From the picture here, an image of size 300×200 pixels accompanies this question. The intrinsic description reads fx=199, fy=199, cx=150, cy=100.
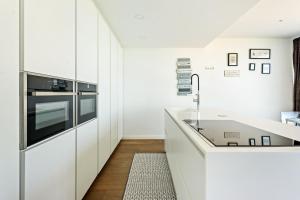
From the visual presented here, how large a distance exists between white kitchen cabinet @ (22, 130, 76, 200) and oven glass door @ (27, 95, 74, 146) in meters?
0.07

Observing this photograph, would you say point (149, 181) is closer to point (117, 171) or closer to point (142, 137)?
point (117, 171)

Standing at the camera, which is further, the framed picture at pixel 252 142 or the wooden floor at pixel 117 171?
the wooden floor at pixel 117 171

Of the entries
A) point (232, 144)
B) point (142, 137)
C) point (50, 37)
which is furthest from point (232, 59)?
point (50, 37)

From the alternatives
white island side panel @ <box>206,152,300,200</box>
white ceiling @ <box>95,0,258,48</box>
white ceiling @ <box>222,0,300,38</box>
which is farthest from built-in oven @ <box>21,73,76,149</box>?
white ceiling @ <box>222,0,300,38</box>

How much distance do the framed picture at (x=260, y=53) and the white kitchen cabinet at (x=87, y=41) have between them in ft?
13.9

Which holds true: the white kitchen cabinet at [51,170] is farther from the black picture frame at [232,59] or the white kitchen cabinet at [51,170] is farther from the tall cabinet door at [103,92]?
the black picture frame at [232,59]

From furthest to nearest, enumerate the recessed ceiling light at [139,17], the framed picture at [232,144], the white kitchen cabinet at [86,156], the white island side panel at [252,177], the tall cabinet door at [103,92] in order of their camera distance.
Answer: the recessed ceiling light at [139,17] → the tall cabinet door at [103,92] → the white kitchen cabinet at [86,156] → the framed picture at [232,144] → the white island side panel at [252,177]

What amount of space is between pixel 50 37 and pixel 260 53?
5.26m

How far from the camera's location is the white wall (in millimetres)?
5223

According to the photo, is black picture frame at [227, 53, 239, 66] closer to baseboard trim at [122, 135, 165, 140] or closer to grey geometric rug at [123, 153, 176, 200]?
baseboard trim at [122, 135, 165, 140]

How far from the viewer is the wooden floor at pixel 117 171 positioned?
238 centimetres

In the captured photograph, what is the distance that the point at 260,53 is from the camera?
204 inches

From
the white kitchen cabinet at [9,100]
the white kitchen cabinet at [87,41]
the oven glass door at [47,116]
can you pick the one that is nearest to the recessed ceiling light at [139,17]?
the white kitchen cabinet at [87,41]

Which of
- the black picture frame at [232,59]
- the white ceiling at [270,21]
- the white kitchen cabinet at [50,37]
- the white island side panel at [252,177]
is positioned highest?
the white ceiling at [270,21]
